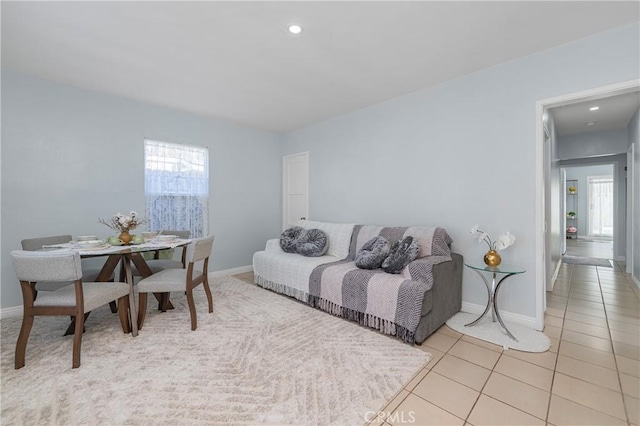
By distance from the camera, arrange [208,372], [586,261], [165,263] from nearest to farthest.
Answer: [208,372], [165,263], [586,261]

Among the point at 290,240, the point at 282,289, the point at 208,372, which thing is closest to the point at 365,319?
the point at 282,289

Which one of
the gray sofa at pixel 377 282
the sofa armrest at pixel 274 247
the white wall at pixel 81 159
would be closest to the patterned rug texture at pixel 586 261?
the gray sofa at pixel 377 282

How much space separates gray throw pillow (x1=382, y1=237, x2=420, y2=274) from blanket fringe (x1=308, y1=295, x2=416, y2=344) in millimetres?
489

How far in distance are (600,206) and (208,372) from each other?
491 inches

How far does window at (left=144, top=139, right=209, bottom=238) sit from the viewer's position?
3.82 metres

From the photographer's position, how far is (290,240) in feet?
12.9

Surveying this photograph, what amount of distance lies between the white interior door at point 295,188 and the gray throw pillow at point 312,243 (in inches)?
39.7

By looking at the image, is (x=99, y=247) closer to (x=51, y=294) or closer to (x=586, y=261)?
(x=51, y=294)

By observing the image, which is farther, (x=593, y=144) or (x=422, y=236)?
(x=593, y=144)

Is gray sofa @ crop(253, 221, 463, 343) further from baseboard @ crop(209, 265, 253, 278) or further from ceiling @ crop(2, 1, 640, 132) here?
ceiling @ crop(2, 1, 640, 132)

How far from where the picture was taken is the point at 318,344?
2299 millimetres

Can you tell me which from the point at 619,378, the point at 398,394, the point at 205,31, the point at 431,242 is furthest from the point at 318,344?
the point at 205,31

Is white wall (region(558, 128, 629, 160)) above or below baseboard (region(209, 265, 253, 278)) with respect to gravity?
above

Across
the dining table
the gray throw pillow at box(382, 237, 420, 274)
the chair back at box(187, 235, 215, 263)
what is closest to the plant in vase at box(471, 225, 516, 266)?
the gray throw pillow at box(382, 237, 420, 274)
